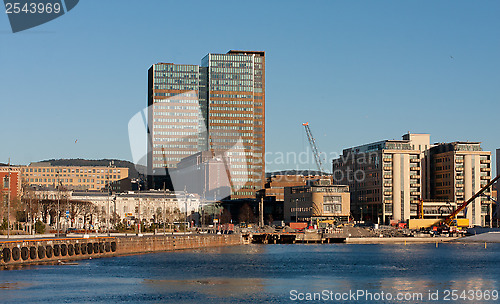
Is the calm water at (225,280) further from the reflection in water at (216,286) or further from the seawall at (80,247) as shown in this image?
the seawall at (80,247)

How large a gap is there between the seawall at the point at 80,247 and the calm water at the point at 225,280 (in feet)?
11.7

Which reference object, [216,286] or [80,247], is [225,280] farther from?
[80,247]

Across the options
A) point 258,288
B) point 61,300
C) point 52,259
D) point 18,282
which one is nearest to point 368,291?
point 258,288

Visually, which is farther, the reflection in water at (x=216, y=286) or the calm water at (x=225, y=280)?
the reflection in water at (x=216, y=286)

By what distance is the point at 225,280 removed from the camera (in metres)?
88.9

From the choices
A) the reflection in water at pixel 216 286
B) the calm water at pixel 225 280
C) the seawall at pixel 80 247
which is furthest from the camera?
the seawall at pixel 80 247

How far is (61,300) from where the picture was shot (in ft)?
224

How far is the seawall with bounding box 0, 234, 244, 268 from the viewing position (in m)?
97.5

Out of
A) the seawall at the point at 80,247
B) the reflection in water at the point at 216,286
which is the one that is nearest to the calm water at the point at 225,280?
the reflection in water at the point at 216,286

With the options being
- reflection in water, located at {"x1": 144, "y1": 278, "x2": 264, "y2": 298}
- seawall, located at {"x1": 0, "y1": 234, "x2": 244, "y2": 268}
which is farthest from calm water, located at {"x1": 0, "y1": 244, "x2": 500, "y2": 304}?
seawall, located at {"x1": 0, "y1": 234, "x2": 244, "y2": 268}

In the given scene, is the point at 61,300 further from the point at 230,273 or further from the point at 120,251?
the point at 120,251

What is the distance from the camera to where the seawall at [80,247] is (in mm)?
97463

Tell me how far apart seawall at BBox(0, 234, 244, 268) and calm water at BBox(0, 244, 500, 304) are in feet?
11.7

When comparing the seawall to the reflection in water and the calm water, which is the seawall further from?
the reflection in water
